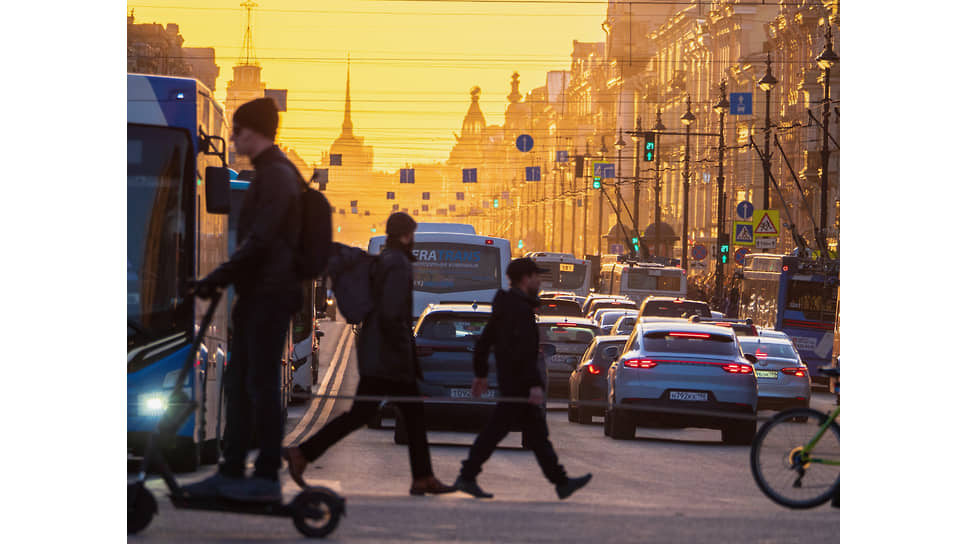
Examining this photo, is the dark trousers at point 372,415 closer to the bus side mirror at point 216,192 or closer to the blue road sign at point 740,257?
the bus side mirror at point 216,192

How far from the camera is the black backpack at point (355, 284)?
941 cm

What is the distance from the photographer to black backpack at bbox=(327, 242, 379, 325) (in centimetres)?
941

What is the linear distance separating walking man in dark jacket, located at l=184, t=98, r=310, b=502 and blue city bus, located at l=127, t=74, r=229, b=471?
8.12 feet

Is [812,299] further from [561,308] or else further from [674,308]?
[561,308]

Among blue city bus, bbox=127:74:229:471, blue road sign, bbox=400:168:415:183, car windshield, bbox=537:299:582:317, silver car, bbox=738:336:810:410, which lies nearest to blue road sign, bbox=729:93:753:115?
car windshield, bbox=537:299:582:317

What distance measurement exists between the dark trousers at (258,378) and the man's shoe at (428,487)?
1.47 m

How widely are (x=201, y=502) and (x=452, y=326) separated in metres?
10.1

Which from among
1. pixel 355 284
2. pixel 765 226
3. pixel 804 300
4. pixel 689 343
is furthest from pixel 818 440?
pixel 765 226

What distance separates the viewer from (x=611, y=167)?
253 feet

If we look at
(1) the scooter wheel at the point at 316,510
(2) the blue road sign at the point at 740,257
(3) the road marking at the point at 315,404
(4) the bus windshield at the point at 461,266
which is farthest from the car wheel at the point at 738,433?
(2) the blue road sign at the point at 740,257

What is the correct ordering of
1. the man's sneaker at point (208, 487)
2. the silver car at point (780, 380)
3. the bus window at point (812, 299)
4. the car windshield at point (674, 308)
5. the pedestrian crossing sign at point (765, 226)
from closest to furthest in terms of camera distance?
1. the man's sneaker at point (208, 487)
2. the silver car at point (780, 380)
3. the car windshield at point (674, 308)
4. the bus window at point (812, 299)
5. the pedestrian crossing sign at point (765, 226)

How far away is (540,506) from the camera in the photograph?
33.8ft
